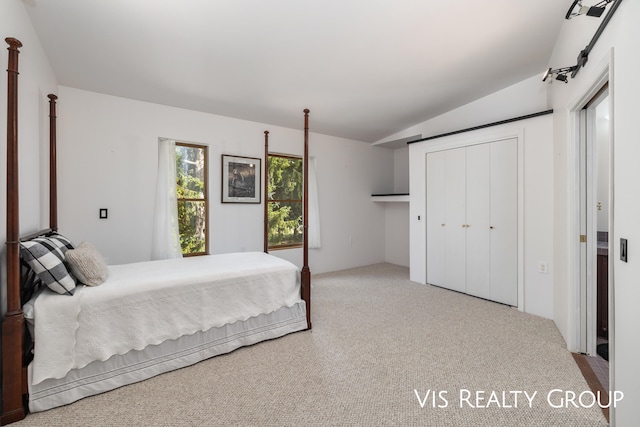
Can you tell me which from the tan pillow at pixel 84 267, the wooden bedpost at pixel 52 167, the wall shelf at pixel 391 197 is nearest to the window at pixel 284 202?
the wall shelf at pixel 391 197

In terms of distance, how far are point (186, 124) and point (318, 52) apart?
193cm

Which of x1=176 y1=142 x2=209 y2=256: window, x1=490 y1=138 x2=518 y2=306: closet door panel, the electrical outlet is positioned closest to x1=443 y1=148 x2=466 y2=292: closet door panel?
x1=490 y1=138 x2=518 y2=306: closet door panel

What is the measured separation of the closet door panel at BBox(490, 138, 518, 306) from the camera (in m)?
3.35

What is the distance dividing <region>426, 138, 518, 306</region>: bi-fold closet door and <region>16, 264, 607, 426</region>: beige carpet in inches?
24.8

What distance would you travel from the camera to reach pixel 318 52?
8.76 ft

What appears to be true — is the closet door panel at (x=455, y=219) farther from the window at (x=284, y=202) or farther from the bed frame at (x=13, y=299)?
the bed frame at (x=13, y=299)

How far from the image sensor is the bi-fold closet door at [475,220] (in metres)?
3.40

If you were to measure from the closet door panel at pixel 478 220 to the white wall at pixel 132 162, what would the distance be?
2.23 m

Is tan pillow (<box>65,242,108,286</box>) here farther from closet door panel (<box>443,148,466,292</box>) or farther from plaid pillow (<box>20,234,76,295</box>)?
closet door panel (<box>443,148,466,292</box>)

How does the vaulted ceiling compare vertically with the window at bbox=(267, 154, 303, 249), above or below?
above

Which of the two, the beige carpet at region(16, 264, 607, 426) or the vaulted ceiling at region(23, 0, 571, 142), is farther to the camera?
the vaulted ceiling at region(23, 0, 571, 142)

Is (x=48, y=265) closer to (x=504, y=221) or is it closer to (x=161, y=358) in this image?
(x=161, y=358)

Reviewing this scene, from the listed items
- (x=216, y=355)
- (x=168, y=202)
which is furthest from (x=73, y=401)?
(x=168, y=202)

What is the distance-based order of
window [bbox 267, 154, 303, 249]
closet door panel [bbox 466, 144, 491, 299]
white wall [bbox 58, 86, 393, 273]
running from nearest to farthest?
white wall [bbox 58, 86, 393, 273] < closet door panel [bbox 466, 144, 491, 299] < window [bbox 267, 154, 303, 249]
